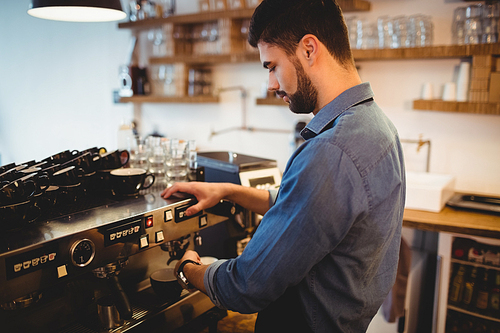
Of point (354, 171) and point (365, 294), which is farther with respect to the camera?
point (365, 294)

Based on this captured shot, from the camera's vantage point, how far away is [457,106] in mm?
2623

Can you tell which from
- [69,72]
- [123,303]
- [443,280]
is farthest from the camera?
[69,72]

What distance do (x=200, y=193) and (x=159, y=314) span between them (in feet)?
1.31

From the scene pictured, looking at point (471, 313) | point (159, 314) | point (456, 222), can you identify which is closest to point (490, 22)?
point (456, 222)

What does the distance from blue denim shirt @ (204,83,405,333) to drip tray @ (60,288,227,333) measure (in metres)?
0.34

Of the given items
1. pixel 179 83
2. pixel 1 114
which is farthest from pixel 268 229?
pixel 1 114

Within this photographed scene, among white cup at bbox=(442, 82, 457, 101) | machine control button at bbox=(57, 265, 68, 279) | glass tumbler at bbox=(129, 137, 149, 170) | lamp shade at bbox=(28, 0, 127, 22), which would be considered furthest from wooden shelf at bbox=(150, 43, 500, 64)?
machine control button at bbox=(57, 265, 68, 279)

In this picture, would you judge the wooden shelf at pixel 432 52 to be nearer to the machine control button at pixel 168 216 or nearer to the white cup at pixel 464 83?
the white cup at pixel 464 83

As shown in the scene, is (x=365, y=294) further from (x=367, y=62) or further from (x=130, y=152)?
(x=367, y=62)

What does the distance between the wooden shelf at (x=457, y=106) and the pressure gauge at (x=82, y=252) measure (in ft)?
7.93

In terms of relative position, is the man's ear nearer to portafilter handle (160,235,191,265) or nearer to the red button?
the red button

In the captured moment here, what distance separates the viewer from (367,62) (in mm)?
3156

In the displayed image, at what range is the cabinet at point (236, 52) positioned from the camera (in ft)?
8.45

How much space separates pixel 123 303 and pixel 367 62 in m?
2.64
